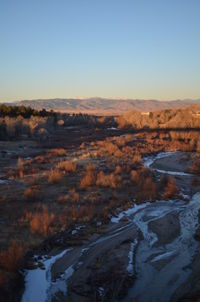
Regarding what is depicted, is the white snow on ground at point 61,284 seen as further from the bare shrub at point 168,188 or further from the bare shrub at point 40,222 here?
the bare shrub at point 168,188

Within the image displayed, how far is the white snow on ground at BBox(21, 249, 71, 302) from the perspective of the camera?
666cm

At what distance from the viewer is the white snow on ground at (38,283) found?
666 cm

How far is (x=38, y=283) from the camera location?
714cm

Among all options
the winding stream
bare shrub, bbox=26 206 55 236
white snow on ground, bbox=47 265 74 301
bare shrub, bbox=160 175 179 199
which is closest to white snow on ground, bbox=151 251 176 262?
the winding stream

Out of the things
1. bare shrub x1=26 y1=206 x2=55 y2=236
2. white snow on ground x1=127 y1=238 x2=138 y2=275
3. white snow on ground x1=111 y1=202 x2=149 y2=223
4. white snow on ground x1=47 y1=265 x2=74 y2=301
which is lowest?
white snow on ground x1=47 y1=265 x2=74 y2=301

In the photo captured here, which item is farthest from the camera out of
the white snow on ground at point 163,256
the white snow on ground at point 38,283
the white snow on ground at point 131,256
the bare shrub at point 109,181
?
the bare shrub at point 109,181

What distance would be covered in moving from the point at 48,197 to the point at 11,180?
4.33 meters

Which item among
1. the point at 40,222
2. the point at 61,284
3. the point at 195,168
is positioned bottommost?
the point at 61,284

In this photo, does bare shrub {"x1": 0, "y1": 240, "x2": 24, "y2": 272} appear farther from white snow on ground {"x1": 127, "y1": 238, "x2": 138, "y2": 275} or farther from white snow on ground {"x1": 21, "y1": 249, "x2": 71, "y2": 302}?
white snow on ground {"x1": 127, "y1": 238, "x2": 138, "y2": 275}

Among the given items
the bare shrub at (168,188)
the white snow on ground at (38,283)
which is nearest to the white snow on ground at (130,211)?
the bare shrub at (168,188)

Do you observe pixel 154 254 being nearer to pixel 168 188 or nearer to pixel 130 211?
pixel 130 211

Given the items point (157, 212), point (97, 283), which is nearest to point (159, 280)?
point (97, 283)

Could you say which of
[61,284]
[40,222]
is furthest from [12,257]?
[40,222]

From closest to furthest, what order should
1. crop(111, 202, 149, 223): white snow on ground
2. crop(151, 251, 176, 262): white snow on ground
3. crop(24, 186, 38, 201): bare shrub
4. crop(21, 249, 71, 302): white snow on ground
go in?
crop(21, 249, 71, 302): white snow on ground
crop(151, 251, 176, 262): white snow on ground
crop(111, 202, 149, 223): white snow on ground
crop(24, 186, 38, 201): bare shrub
